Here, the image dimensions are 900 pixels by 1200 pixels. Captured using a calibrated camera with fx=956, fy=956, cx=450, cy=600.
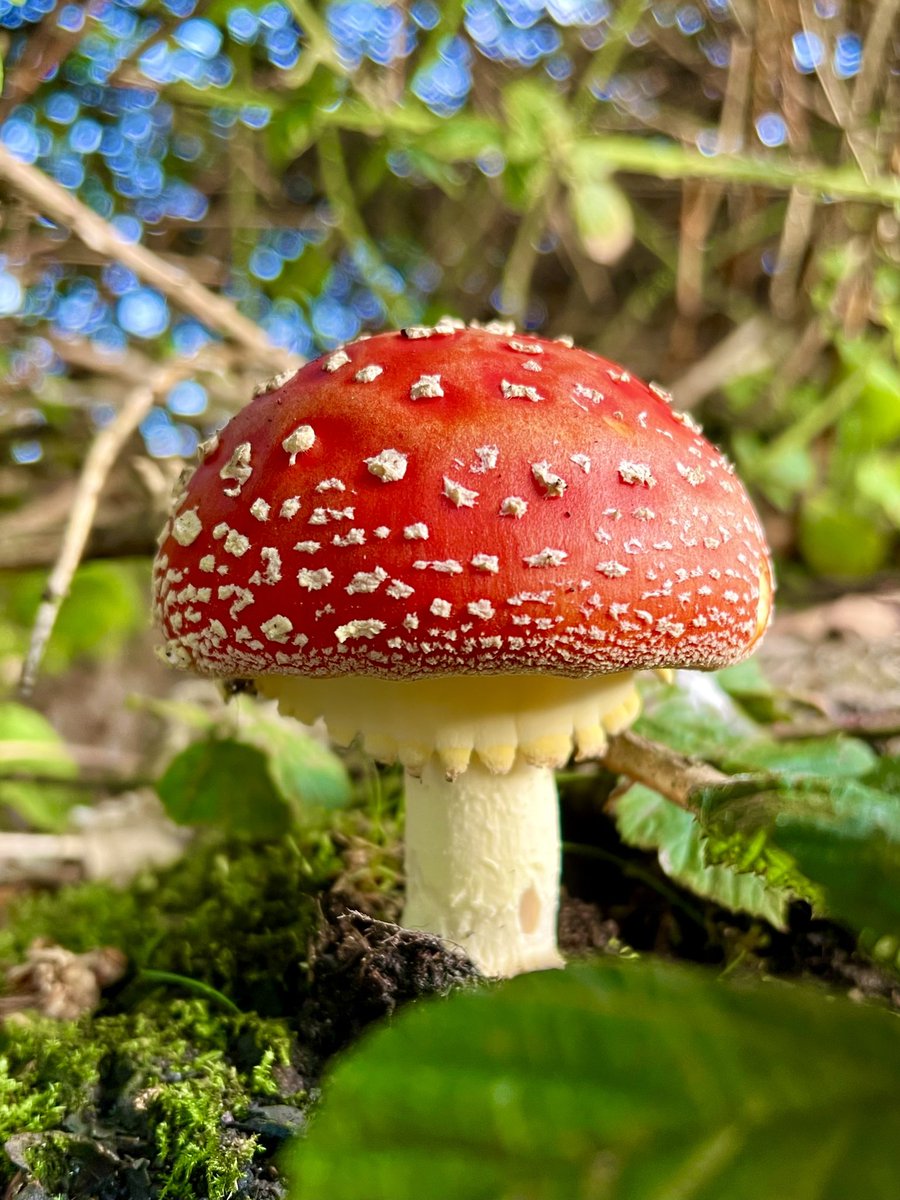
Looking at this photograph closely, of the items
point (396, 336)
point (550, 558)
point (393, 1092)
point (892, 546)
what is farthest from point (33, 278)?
point (892, 546)

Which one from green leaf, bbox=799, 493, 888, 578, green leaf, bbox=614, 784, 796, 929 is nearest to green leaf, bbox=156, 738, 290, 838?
green leaf, bbox=614, 784, 796, 929

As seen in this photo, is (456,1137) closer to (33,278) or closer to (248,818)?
(248,818)

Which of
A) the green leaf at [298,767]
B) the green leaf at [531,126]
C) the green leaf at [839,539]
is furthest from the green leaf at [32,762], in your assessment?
the green leaf at [839,539]

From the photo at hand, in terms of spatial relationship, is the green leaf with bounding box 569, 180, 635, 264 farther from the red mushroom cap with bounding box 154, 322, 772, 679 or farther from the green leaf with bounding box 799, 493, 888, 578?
the green leaf with bounding box 799, 493, 888, 578

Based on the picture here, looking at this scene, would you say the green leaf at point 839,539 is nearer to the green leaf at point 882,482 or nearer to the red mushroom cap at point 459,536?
the green leaf at point 882,482

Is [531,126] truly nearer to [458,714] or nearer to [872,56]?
[872,56]

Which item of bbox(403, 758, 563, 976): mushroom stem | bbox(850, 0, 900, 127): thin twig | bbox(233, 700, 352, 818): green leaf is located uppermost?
bbox(850, 0, 900, 127): thin twig
